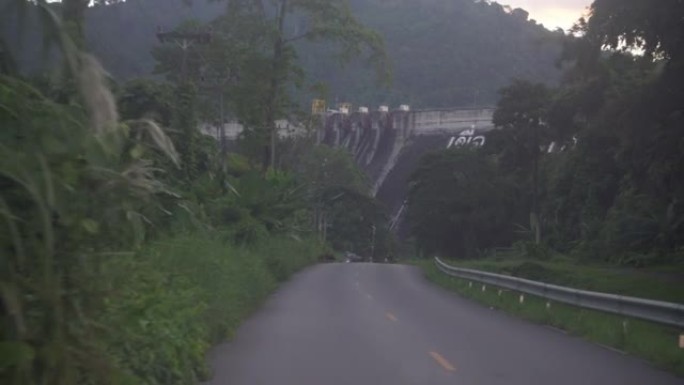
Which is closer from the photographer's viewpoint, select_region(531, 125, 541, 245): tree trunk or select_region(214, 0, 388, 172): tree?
select_region(214, 0, 388, 172): tree

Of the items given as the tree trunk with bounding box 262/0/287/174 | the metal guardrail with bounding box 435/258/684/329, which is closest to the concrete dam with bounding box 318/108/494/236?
the tree trunk with bounding box 262/0/287/174

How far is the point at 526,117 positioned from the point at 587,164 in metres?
8.17

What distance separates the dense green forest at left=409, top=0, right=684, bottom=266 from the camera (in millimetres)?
25422

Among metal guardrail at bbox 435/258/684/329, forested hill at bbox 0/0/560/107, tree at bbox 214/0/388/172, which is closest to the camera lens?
metal guardrail at bbox 435/258/684/329

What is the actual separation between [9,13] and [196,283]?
963cm

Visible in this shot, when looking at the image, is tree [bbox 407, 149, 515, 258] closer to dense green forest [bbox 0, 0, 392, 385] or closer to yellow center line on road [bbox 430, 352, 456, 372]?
dense green forest [bbox 0, 0, 392, 385]

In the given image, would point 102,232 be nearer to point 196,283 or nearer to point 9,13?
point 9,13

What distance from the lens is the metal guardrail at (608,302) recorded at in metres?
15.7

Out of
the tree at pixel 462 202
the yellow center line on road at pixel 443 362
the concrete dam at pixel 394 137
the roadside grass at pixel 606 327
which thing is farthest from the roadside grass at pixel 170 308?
the concrete dam at pixel 394 137

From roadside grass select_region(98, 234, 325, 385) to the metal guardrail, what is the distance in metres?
6.64

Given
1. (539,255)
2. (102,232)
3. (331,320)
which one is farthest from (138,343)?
(539,255)

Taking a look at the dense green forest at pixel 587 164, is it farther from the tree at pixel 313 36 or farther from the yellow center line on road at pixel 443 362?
the yellow center line on road at pixel 443 362

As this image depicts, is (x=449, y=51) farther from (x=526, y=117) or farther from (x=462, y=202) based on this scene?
(x=526, y=117)

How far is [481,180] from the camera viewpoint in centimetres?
6712
